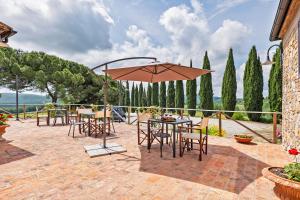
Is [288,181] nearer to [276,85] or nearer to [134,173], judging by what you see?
[134,173]

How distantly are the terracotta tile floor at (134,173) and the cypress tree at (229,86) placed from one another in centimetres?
1337

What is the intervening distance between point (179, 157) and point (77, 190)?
217cm

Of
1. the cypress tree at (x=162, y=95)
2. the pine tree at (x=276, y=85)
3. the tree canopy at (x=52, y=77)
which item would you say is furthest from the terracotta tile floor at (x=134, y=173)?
the cypress tree at (x=162, y=95)

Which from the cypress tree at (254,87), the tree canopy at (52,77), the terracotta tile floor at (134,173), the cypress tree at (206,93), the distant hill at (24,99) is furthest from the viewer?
the cypress tree at (206,93)

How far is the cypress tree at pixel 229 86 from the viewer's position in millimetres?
17297

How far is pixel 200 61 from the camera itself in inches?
787

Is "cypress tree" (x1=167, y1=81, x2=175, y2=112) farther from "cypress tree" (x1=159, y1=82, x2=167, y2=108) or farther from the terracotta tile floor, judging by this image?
the terracotta tile floor

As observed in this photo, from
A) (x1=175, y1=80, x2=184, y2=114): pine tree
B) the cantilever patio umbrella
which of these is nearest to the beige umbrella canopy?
the cantilever patio umbrella

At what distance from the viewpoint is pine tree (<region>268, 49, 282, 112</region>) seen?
12631 millimetres

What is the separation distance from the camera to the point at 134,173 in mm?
3066

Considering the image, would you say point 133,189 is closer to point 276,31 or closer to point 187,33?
point 276,31

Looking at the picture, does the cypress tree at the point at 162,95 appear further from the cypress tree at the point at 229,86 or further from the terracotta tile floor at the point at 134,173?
the terracotta tile floor at the point at 134,173

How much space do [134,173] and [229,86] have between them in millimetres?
16405

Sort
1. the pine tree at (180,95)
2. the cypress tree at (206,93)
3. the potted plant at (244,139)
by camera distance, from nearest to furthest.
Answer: the potted plant at (244,139) → the cypress tree at (206,93) → the pine tree at (180,95)
